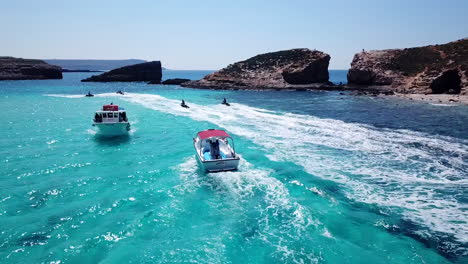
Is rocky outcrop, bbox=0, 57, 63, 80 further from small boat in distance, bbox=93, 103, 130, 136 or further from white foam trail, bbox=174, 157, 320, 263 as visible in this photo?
white foam trail, bbox=174, 157, 320, 263

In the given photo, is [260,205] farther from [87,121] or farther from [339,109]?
[339,109]

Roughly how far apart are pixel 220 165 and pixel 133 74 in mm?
167199

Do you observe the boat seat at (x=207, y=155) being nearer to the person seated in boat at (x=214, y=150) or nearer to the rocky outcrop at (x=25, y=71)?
the person seated in boat at (x=214, y=150)

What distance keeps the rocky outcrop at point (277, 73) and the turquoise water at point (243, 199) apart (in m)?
75.1

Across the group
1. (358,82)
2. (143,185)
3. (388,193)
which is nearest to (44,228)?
(143,185)

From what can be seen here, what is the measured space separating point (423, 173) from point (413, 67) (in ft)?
280

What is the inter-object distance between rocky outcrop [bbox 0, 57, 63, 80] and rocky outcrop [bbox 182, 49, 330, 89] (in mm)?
105887

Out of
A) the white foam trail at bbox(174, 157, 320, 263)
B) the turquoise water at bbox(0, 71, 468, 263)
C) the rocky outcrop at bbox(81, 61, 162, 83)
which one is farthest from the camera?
the rocky outcrop at bbox(81, 61, 162, 83)

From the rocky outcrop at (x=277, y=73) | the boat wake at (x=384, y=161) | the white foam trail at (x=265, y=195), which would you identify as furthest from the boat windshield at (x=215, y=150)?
the rocky outcrop at (x=277, y=73)

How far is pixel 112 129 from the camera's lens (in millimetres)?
35781

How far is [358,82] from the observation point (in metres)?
102

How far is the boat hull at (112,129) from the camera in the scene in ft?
116

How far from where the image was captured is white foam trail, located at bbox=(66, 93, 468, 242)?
58.9 feet

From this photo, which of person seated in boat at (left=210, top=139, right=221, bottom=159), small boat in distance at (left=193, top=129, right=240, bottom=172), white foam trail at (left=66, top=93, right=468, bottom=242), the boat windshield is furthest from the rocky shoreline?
person seated in boat at (left=210, top=139, right=221, bottom=159)
